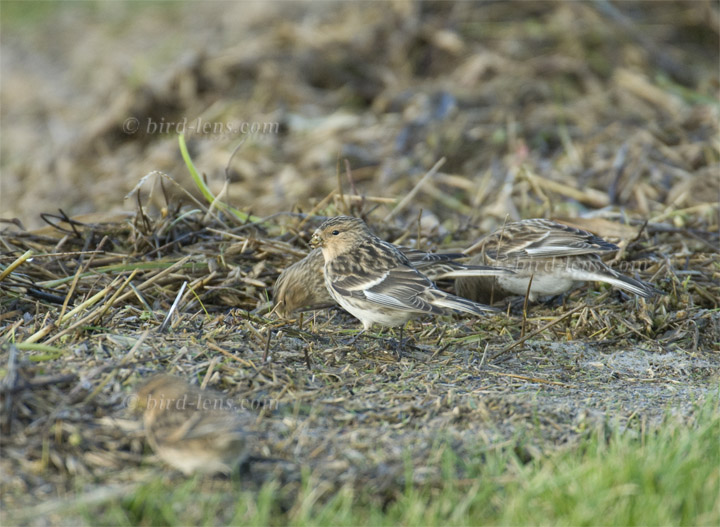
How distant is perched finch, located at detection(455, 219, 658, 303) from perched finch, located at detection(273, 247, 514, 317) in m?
0.35

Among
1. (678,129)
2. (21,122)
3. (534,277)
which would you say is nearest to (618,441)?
(534,277)

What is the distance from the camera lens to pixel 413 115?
410 inches

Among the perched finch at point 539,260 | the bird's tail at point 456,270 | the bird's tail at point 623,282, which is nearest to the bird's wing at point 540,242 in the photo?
the perched finch at point 539,260

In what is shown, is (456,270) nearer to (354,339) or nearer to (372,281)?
(372,281)

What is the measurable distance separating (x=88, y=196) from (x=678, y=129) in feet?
22.5

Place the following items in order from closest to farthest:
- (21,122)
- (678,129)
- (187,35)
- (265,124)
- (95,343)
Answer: (95,343), (678,129), (265,124), (21,122), (187,35)

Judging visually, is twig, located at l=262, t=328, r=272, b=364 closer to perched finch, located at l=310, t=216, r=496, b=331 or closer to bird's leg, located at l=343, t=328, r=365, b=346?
bird's leg, located at l=343, t=328, r=365, b=346

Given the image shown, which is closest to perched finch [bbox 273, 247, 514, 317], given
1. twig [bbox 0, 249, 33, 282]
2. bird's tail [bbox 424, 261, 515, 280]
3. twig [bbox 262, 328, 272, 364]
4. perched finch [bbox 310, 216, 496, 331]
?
bird's tail [bbox 424, 261, 515, 280]

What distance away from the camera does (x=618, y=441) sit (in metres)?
3.93

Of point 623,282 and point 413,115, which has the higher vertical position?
point 623,282

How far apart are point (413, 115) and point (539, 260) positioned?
15.1ft

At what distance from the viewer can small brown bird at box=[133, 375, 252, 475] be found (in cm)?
359

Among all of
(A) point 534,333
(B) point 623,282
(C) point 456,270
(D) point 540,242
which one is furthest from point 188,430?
(D) point 540,242

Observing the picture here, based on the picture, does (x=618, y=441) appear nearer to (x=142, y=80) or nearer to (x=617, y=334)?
(x=617, y=334)
